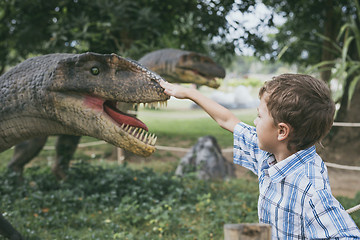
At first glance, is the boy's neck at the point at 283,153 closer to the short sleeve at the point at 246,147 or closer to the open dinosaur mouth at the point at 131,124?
the short sleeve at the point at 246,147

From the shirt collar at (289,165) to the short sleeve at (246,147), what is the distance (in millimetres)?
301

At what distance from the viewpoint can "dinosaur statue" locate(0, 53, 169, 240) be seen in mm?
2236

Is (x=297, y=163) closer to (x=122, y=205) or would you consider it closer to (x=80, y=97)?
(x=80, y=97)

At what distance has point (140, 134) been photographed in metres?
2.25

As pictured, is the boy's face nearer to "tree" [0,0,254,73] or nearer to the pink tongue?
the pink tongue

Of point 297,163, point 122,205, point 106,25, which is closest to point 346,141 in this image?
point 122,205

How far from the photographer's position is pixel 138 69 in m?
2.29

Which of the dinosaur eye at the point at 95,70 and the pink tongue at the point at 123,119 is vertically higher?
the dinosaur eye at the point at 95,70

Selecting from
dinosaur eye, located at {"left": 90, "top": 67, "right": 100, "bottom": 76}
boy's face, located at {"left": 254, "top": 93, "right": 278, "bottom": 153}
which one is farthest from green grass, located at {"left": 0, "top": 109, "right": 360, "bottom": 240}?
boy's face, located at {"left": 254, "top": 93, "right": 278, "bottom": 153}

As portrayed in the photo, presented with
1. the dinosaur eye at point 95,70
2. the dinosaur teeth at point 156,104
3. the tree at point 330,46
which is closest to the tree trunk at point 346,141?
the tree at point 330,46

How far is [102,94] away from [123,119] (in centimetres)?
21

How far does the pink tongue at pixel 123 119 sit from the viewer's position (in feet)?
7.64

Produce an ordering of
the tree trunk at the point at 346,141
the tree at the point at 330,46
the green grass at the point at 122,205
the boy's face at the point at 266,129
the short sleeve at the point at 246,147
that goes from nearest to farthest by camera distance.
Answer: the boy's face at the point at 266,129 < the short sleeve at the point at 246,147 < the green grass at the point at 122,205 < the tree at the point at 330,46 < the tree trunk at the point at 346,141

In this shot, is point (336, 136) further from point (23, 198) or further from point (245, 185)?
point (23, 198)
